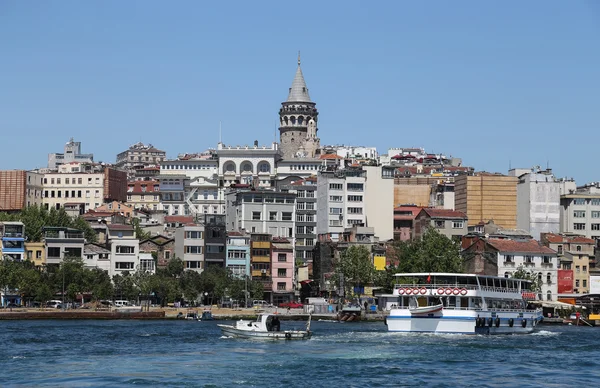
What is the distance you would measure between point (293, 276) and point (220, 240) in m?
11.9

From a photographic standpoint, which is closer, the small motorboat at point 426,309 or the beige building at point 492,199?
the small motorboat at point 426,309

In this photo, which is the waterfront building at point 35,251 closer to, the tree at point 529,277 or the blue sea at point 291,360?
the blue sea at point 291,360

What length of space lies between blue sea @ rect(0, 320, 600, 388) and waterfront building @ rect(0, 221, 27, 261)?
3399 cm

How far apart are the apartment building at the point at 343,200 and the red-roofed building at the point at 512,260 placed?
71.5 ft

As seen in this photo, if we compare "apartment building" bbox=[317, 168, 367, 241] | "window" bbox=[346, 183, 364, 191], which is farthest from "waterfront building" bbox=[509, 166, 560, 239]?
"window" bbox=[346, 183, 364, 191]

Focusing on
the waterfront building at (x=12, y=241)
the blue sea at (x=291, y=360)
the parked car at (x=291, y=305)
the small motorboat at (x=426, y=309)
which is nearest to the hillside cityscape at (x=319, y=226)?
the waterfront building at (x=12, y=241)

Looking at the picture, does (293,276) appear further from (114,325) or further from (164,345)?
(164,345)

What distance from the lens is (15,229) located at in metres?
129

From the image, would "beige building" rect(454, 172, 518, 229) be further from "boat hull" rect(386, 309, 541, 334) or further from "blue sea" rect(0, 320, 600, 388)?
"boat hull" rect(386, 309, 541, 334)

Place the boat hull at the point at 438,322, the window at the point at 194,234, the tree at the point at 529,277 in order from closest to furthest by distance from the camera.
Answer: the boat hull at the point at 438,322 → the tree at the point at 529,277 → the window at the point at 194,234

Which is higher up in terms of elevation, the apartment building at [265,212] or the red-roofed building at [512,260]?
the apartment building at [265,212]

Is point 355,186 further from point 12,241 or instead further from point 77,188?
point 77,188

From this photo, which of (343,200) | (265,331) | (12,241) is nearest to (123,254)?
(12,241)

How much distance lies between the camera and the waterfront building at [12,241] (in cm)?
12656
